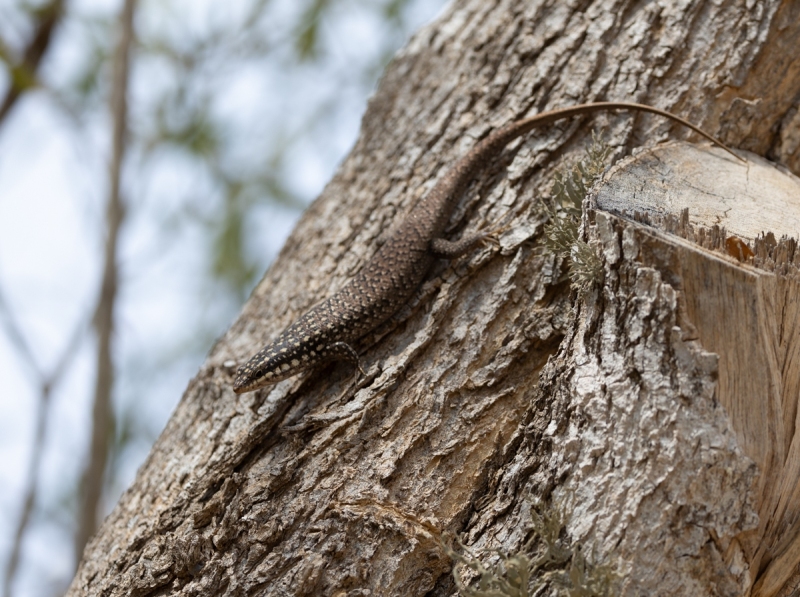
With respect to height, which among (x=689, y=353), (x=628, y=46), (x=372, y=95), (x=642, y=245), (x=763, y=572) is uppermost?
(x=372, y=95)

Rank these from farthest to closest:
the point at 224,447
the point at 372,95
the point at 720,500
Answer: the point at 372,95, the point at 224,447, the point at 720,500

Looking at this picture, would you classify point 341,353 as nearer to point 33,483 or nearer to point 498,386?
point 498,386

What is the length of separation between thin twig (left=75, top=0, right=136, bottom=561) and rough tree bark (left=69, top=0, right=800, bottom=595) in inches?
34.1

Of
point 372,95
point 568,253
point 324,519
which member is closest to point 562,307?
point 568,253

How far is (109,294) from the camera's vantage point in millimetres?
4664

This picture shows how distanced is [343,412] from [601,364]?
139 centimetres

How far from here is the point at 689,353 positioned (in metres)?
2.40

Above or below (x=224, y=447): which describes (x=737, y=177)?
below

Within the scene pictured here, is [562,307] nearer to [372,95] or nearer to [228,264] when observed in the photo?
[372,95]

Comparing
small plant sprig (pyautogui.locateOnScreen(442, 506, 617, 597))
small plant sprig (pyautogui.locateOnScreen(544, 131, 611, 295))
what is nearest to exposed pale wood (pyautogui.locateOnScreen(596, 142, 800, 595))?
small plant sprig (pyautogui.locateOnScreen(544, 131, 611, 295))

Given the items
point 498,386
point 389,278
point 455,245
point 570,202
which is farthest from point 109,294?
point 570,202

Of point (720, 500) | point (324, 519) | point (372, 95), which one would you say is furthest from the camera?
point (372, 95)

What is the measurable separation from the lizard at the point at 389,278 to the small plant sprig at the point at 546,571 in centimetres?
152

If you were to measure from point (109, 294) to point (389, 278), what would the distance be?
6.94 feet
